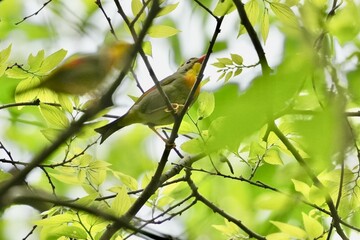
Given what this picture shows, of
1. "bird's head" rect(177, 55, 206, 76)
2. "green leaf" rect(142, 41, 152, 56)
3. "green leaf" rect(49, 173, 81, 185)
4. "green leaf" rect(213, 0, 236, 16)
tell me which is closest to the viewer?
"green leaf" rect(213, 0, 236, 16)

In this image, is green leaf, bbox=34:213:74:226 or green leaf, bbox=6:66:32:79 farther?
green leaf, bbox=6:66:32:79

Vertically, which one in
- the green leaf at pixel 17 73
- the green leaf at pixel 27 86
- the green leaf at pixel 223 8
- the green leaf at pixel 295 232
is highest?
the green leaf at pixel 17 73

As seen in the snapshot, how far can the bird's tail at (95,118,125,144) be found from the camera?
2559 mm

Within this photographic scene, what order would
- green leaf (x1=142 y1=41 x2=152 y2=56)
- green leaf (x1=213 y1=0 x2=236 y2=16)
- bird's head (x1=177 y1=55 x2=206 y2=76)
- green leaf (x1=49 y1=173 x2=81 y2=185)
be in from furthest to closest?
bird's head (x1=177 y1=55 x2=206 y2=76)
green leaf (x1=49 y1=173 x2=81 y2=185)
green leaf (x1=142 y1=41 x2=152 y2=56)
green leaf (x1=213 y1=0 x2=236 y2=16)

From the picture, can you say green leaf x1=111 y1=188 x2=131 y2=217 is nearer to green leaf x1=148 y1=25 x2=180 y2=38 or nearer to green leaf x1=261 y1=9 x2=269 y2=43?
green leaf x1=148 y1=25 x2=180 y2=38

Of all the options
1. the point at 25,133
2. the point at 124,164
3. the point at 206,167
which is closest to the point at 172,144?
the point at 206,167

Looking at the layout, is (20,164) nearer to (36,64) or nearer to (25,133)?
(36,64)

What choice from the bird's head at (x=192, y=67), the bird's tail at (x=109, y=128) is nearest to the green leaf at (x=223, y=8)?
the bird's tail at (x=109, y=128)

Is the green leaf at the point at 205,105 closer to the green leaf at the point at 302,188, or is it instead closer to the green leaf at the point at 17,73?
the green leaf at the point at 302,188

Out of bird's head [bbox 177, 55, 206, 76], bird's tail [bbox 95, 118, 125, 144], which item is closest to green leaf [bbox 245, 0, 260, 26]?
bird's tail [bbox 95, 118, 125, 144]

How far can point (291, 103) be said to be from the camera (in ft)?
1.75

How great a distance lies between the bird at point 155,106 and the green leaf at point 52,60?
42 cm

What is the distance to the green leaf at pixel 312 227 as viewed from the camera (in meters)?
2.00

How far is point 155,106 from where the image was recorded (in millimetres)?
2701
